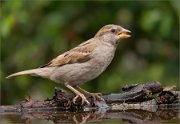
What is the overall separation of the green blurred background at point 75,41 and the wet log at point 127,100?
3.24 metres

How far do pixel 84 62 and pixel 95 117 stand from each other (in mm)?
1573

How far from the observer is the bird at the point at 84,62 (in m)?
7.86

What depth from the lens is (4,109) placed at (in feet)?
22.3

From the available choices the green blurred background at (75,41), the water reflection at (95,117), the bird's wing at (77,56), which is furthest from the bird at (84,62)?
the green blurred background at (75,41)

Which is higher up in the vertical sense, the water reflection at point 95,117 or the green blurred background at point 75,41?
the green blurred background at point 75,41

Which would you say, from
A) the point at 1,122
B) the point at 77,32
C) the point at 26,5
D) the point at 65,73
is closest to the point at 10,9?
the point at 26,5

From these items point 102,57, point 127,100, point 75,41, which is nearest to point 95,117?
point 127,100

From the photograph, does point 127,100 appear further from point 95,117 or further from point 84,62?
point 84,62

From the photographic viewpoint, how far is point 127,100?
702cm

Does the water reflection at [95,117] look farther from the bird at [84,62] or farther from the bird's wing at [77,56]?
the bird's wing at [77,56]

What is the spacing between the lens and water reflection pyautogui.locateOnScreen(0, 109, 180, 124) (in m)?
6.11

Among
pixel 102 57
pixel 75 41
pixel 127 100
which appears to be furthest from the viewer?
pixel 75 41

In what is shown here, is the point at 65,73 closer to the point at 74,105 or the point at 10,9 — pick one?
the point at 74,105

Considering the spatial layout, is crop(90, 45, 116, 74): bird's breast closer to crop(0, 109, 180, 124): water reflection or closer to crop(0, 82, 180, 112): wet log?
crop(0, 82, 180, 112): wet log
